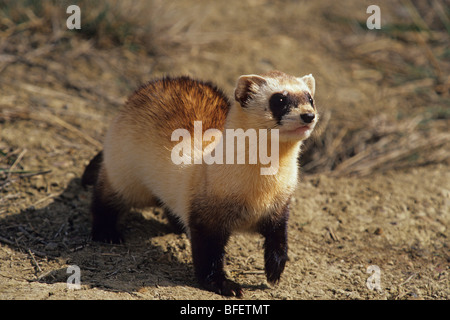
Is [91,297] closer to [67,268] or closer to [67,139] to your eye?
[67,268]

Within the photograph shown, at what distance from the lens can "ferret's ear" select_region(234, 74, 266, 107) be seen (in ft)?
A: 10.7

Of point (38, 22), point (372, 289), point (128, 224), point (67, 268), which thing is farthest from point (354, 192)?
point (38, 22)

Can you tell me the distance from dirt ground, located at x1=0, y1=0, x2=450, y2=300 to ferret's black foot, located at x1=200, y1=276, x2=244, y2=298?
2.1 inches

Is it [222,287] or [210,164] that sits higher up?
[210,164]

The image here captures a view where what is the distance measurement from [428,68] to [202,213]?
5.01 metres

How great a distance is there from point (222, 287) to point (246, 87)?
128cm

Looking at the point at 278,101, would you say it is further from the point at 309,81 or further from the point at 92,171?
the point at 92,171

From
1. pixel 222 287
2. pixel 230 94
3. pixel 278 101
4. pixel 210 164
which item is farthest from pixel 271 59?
pixel 222 287

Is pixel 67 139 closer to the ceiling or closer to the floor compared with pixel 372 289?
closer to the ceiling

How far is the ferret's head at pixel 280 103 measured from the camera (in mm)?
3039

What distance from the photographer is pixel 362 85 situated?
7.15 meters

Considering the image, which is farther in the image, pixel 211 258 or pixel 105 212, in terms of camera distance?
pixel 105 212

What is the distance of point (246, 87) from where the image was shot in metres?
3.28

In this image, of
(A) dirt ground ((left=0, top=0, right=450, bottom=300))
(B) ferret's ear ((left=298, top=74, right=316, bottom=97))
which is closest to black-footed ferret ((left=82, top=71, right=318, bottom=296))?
(B) ferret's ear ((left=298, top=74, right=316, bottom=97))
